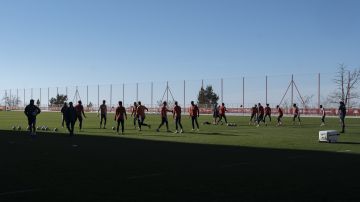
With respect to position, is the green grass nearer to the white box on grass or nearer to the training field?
the white box on grass

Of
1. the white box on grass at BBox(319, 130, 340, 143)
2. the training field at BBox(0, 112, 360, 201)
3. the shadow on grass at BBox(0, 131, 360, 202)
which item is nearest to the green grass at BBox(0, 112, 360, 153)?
the white box on grass at BBox(319, 130, 340, 143)

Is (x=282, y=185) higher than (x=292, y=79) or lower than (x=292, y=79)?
lower

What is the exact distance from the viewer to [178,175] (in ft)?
37.1

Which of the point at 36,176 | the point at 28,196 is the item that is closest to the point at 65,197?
the point at 28,196

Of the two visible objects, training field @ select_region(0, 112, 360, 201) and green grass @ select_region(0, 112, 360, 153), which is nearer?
training field @ select_region(0, 112, 360, 201)

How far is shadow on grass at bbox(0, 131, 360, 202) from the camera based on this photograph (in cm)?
885

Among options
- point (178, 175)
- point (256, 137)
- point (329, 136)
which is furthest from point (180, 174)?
point (256, 137)

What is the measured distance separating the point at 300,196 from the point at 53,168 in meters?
6.44

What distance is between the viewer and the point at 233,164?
43.8 ft

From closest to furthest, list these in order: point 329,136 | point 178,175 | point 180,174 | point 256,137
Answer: point 178,175
point 180,174
point 329,136
point 256,137

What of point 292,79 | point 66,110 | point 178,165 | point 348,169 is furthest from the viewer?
point 292,79

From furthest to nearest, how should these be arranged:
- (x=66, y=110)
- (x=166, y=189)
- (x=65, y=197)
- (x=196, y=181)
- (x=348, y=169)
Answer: (x=66, y=110), (x=348, y=169), (x=196, y=181), (x=166, y=189), (x=65, y=197)

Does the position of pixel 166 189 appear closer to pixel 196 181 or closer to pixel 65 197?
pixel 196 181

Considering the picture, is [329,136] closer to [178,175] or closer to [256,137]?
[256,137]
